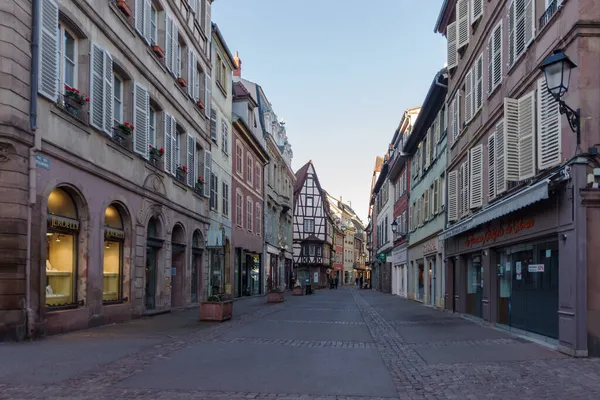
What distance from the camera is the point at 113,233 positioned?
16984 millimetres

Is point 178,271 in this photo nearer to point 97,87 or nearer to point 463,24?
point 97,87

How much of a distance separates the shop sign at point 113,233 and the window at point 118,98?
3.00 m

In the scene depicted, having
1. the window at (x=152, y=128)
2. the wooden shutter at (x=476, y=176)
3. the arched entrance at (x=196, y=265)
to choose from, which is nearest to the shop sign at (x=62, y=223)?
the window at (x=152, y=128)

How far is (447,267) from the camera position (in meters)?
23.4

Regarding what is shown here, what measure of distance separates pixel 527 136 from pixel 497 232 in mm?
3684

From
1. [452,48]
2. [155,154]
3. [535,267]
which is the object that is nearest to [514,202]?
[535,267]

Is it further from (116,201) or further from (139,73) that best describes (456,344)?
(139,73)

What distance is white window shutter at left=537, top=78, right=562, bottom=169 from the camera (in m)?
11.3

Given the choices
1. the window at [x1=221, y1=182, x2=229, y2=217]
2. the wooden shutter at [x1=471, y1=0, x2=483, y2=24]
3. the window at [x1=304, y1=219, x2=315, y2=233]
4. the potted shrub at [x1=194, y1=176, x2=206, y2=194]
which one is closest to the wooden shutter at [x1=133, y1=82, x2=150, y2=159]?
the potted shrub at [x1=194, y1=176, x2=206, y2=194]

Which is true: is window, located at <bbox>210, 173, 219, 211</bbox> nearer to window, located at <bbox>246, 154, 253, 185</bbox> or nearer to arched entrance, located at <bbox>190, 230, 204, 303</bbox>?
arched entrance, located at <bbox>190, 230, 204, 303</bbox>

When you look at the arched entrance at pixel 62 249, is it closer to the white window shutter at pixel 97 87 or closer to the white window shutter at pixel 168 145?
the white window shutter at pixel 97 87

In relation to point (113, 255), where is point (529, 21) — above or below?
above

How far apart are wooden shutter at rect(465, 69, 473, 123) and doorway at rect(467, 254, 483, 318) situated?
14.0 feet

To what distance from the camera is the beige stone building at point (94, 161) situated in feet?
38.5
